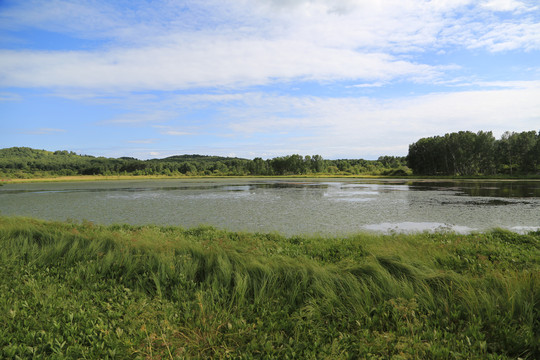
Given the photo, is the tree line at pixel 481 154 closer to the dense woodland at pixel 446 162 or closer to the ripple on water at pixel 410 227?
the dense woodland at pixel 446 162

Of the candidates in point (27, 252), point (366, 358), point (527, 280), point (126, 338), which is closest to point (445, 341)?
point (366, 358)

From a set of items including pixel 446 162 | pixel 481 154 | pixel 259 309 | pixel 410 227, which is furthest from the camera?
pixel 446 162

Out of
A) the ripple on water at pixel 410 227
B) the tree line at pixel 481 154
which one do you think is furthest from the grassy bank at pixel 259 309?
the tree line at pixel 481 154

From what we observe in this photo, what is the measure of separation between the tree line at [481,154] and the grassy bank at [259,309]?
297 feet

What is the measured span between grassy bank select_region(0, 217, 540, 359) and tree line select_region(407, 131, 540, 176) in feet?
297

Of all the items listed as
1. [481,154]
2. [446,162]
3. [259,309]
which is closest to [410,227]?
[259,309]

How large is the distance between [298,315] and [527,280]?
369 centimetres

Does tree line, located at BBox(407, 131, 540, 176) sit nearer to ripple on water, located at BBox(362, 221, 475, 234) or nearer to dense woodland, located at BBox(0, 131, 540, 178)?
dense woodland, located at BBox(0, 131, 540, 178)

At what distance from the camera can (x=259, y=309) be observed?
15.5 feet

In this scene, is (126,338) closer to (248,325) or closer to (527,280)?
(248,325)

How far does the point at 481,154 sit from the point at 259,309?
323 ft

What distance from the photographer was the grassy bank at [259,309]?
3.69 meters

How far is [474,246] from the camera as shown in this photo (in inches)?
352

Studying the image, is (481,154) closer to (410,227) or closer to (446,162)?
(446,162)
